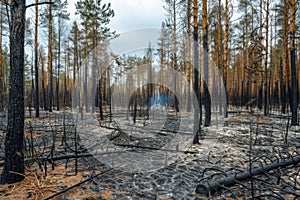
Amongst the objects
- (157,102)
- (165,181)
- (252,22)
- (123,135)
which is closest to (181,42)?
(252,22)

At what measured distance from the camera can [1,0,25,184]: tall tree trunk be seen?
290 cm

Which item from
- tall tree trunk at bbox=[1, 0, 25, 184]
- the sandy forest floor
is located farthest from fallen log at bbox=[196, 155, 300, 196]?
tall tree trunk at bbox=[1, 0, 25, 184]

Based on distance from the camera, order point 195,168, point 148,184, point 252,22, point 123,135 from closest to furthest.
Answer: point 148,184 → point 195,168 → point 123,135 → point 252,22

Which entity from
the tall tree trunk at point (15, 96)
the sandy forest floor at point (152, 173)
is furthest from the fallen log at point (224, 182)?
the tall tree trunk at point (15, 96)

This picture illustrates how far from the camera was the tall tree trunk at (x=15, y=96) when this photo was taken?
2896 mm

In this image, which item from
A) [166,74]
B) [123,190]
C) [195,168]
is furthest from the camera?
[166,74]

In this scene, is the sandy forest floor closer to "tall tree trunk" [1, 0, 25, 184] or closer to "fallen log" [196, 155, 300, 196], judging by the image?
"fallen log" [196, 155, 300, 196]

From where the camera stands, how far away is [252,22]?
53.7ft

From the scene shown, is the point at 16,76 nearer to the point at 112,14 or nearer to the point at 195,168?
the point at 195,168

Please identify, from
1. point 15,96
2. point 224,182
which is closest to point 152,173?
point 224,182

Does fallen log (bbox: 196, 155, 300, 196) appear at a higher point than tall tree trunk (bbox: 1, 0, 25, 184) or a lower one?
lower

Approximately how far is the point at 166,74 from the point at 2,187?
2146cm

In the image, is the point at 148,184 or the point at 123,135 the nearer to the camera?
the point at 148,184

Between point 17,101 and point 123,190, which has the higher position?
point 17,101
